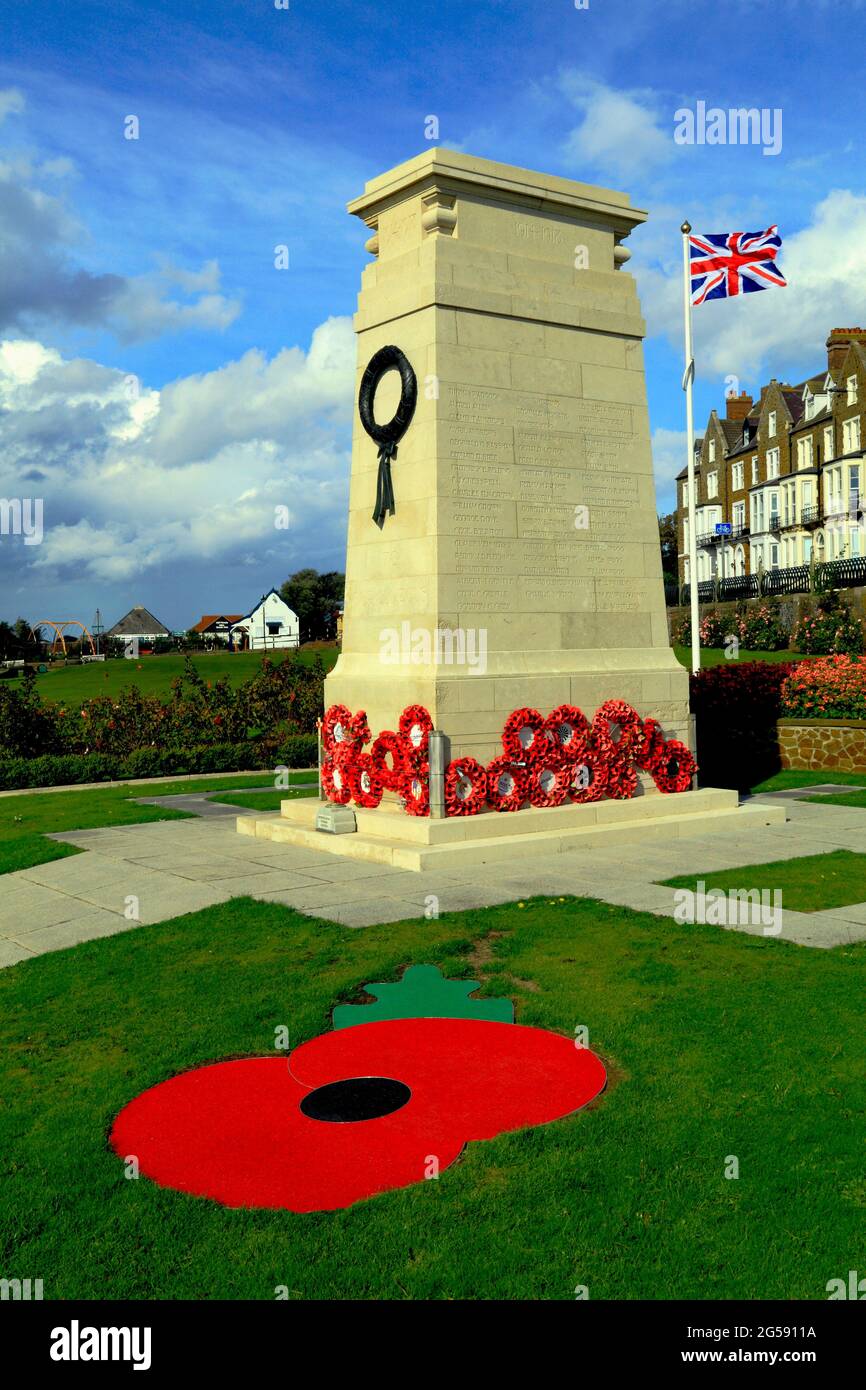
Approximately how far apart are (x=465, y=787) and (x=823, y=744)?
423 inches

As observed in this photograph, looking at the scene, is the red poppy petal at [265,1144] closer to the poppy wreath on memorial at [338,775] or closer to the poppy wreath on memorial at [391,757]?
the poppy wreath on memorial at [391,757]

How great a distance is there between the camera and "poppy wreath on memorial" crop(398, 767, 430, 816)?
1350cm

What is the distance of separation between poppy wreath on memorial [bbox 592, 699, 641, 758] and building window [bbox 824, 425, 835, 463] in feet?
160

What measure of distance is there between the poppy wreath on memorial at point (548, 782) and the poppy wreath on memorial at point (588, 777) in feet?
0.50

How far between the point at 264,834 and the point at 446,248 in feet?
25.1

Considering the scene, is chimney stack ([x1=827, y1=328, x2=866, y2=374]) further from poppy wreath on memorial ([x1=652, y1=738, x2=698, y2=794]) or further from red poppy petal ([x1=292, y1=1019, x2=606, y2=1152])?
red poppy petal ([x1=292, y1=1019, x2=606, y2=1152])

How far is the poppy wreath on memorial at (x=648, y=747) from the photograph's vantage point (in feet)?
49.3

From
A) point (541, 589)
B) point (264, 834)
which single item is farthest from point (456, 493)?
point (264, 834)

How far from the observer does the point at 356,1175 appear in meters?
5.36

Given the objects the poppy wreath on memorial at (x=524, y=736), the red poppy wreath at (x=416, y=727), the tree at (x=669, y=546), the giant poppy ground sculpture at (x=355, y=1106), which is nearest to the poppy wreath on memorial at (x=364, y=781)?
the red poppy wreath at (x=416, y=727)

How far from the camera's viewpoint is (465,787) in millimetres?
13609

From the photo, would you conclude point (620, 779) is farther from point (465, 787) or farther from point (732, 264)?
point (732, 264)

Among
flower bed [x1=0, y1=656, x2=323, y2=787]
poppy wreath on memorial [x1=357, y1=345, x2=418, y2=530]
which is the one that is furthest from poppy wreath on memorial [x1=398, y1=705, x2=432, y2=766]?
flower bed [x1=0, y1=656, x2=323, y2=787]
